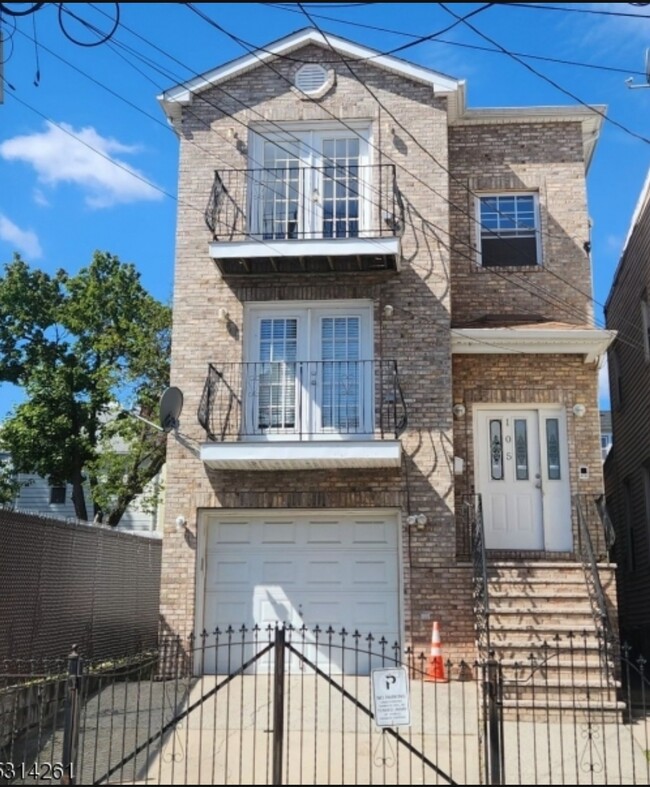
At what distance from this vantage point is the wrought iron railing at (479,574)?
36.0 ft

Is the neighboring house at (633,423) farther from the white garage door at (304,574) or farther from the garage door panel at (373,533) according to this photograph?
the white garage door at (304,574)

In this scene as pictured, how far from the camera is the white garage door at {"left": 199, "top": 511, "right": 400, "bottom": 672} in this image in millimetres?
13023

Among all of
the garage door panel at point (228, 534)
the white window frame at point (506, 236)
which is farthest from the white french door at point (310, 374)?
the white window frame at point (506, 236)

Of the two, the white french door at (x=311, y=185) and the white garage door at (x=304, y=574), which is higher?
the white french door at (x=311, y=185)

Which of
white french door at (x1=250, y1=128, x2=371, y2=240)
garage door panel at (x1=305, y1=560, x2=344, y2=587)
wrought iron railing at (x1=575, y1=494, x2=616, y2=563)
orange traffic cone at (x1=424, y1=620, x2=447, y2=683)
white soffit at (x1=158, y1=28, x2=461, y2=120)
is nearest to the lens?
orange traffic cone at (x1=424, y1=620, x2=447, y2=683)

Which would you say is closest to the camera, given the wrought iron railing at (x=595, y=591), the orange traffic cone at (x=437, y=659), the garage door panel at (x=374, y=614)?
the wrought iron railing at (x=595, y=591)

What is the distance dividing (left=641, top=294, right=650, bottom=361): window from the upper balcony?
495 centimetres

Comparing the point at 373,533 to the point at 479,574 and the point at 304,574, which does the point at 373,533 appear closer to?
the point at 304,574

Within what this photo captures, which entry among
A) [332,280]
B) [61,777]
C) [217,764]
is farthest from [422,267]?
[61,777]

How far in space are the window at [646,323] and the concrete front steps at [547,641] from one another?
16.8 feet

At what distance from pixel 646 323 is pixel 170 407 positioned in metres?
8.29

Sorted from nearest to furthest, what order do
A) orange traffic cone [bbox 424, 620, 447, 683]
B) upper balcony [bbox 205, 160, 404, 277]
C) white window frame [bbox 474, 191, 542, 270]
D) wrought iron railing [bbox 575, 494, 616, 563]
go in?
orange traffic cone [bbox 424, 620, 447, 683] → wrought iron railing [bbox 575, 494, 616, 563] → upper balcony [bbox 205, 160, 404, 277] → white window frame [bbox 474, 191, 542, 270]

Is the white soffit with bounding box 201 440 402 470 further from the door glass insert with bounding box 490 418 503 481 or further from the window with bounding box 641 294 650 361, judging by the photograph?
the window with bounding box 641 294 650 361

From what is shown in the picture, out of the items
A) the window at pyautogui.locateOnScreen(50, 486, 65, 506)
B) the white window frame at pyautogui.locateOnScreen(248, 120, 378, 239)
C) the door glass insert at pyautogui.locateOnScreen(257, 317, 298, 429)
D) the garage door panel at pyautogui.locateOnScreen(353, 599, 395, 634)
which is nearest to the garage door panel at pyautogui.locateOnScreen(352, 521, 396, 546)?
the garage door panel at pyautogui.locateOnScreen(353, 599, 395, 634)
